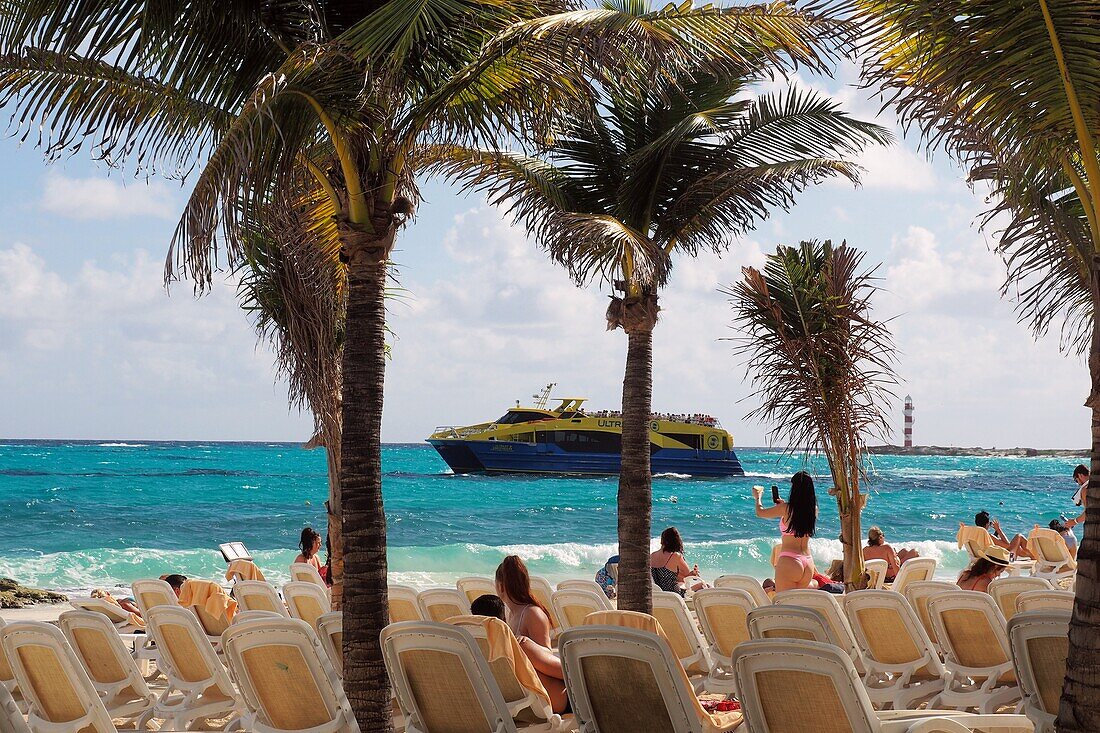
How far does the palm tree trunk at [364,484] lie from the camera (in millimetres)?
4980

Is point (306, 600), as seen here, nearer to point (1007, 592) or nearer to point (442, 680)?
point (442, 680)

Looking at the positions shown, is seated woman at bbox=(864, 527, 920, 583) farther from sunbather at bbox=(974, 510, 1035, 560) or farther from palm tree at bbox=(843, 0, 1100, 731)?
palm tree at bbox=(843, 0, 1100, 731)

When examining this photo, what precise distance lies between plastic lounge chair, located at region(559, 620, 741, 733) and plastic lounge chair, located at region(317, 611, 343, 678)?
1.92m

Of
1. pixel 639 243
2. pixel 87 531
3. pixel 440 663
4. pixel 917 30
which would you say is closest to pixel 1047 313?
pixel 639 243

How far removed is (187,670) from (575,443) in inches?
1877

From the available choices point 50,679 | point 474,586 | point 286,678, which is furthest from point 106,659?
point 474,586

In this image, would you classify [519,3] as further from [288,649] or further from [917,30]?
[288,649]

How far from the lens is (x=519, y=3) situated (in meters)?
5.04

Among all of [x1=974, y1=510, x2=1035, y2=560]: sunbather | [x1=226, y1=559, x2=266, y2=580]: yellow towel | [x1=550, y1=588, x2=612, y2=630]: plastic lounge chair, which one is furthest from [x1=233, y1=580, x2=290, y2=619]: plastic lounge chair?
[x1=974, y1=510, x2=1035, y2=560]: sunbather

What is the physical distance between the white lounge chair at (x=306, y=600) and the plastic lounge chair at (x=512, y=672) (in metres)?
2.63

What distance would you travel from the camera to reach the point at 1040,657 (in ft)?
14.2

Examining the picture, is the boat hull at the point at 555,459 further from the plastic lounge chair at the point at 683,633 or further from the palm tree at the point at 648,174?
the plastic lounge chair at the point at 683,633

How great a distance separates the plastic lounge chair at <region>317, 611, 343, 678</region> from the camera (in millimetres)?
5559

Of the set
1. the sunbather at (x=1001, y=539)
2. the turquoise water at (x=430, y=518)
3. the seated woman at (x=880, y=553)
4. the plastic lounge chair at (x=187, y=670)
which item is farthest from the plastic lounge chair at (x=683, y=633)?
the turquoise water at (x=430, y=518)
